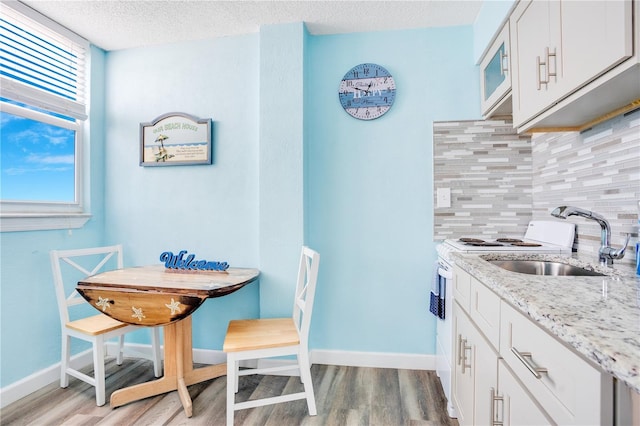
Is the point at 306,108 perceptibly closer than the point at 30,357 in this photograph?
No

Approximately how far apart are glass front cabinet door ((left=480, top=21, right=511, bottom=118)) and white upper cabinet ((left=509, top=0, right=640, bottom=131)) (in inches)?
4.6

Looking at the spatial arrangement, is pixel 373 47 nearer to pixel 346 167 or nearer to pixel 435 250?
pixel 346 167

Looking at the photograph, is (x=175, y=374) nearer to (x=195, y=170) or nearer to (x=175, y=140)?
(x=195, y=170)

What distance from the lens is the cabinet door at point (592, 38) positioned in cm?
94

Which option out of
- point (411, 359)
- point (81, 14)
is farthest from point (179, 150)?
point (411, 359)

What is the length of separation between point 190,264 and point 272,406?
1.04 metres

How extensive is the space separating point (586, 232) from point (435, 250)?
2.94 feet

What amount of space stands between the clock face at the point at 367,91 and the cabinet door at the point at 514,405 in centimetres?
182

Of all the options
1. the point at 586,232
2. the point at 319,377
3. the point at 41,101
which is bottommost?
the point at 319,377

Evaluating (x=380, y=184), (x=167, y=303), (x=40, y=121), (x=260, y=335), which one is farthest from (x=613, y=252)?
(x=40, y=121)

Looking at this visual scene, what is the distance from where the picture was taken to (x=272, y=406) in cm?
195

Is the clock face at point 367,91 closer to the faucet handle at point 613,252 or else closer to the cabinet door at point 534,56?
the cabinet door at point 534,56

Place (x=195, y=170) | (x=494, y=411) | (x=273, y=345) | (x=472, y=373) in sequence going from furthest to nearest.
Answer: (x=195, y=170) → (x=273, y=345) → (x=472, y=373) → (x=494, y=411)

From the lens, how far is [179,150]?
260 cm
